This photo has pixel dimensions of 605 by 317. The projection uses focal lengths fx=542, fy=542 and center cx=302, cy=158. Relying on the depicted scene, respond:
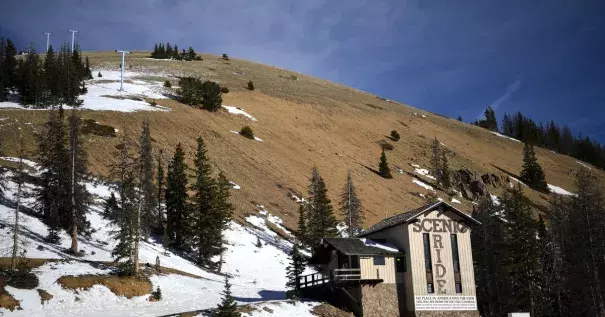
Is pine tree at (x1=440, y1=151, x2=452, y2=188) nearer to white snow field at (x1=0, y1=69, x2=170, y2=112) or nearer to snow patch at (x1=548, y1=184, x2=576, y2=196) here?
snow patch at (x1=548, y1=184, x2=576, y2=196)

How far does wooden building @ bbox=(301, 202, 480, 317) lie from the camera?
39.2m

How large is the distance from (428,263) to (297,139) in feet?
201

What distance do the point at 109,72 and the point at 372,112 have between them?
63.6m

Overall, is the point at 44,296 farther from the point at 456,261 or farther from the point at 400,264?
the point at 456,261

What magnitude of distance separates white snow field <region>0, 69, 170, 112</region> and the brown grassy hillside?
371 cm

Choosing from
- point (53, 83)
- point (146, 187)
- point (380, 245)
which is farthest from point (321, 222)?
point (53, 83)

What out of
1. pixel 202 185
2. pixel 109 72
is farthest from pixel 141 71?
pixel 202 185

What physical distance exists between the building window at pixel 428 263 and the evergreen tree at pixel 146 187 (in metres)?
22.8

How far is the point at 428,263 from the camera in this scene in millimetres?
41219

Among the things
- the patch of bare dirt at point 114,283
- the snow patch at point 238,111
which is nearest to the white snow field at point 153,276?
the patch of bare dirt at point 114,283

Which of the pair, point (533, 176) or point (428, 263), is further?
point (533, 176)

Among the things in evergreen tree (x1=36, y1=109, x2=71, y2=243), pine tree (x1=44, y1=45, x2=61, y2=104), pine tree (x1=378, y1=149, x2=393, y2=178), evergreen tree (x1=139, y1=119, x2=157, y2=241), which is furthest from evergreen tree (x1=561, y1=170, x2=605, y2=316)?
pine tree (x1=44, y1=45, x2=61, y2=104)

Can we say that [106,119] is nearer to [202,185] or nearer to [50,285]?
[202,185]

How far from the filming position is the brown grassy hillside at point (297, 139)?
73812 millimetres
